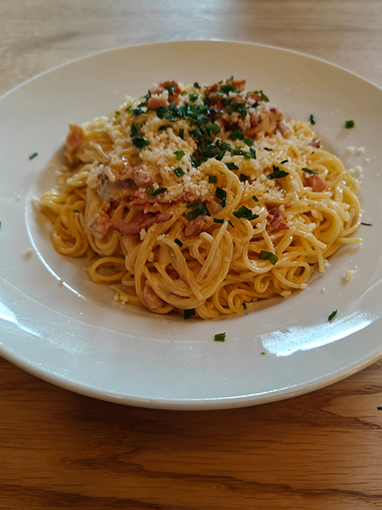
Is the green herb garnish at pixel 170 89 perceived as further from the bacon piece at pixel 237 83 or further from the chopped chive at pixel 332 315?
the chopped chive at pixel 332 315

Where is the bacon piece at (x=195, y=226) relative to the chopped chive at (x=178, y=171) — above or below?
below

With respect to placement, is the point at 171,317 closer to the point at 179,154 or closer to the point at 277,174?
the point at 179,154

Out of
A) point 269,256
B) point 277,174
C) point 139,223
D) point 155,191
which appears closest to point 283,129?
point 277,174

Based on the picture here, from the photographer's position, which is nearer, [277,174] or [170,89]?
[277,174]

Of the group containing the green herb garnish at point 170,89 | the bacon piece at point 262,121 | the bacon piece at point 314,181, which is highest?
the green herb garnish at point 170,89

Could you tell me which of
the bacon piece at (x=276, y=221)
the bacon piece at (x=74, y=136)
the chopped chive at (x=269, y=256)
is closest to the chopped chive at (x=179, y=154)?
the bacon piece at (x=276, y=221)

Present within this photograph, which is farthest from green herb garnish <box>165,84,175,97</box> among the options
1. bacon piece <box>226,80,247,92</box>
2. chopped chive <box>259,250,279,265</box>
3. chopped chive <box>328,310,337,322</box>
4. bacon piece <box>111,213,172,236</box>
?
chopped chive <box>328,310,337,322</box>
